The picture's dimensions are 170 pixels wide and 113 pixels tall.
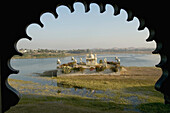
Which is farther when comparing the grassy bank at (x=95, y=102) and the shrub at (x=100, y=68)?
the shrub at (x=100, y=68)

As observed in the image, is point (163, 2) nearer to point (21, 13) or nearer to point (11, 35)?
point (21, 13)

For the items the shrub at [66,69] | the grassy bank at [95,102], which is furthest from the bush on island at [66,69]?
the grassy bank at [95,102]

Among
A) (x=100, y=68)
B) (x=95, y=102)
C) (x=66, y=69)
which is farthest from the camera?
(x=100, y=68)

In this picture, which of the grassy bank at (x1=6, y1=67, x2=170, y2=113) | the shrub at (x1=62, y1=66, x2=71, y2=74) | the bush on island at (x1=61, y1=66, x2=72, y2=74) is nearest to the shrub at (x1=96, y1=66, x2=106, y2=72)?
the grassy bank at (x1=6, y1=67, x2=170, y2=113)

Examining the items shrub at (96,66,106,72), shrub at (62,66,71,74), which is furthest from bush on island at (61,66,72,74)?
shrub at (96,66,106,72)

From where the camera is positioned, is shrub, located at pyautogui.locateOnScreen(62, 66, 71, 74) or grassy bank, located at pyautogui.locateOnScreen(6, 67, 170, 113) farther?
shrub, located at pyautogui.locateOnScreen(62, 66, 71, 74)

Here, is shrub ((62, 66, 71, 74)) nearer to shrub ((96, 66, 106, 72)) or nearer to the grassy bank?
the grassy bank

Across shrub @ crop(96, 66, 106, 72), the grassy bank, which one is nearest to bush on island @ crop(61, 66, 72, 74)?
the grassy bank

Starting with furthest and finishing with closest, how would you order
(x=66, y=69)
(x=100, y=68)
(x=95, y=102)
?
(x=100, y=68)
(x=66, y=69)
(x=95, y=102)

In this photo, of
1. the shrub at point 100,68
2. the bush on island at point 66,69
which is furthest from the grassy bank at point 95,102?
the bush on island at point 66,69

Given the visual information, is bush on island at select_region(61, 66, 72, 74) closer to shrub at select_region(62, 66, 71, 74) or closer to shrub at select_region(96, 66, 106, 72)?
shrub at select_region(62, 66, 71, 74)

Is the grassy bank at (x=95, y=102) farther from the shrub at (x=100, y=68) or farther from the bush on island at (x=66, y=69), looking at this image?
the bush on island at (x=66, y=69)

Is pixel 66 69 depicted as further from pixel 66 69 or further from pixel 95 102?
pixel 95 102

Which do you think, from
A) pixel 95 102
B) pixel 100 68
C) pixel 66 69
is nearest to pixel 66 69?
pixel 66 69
